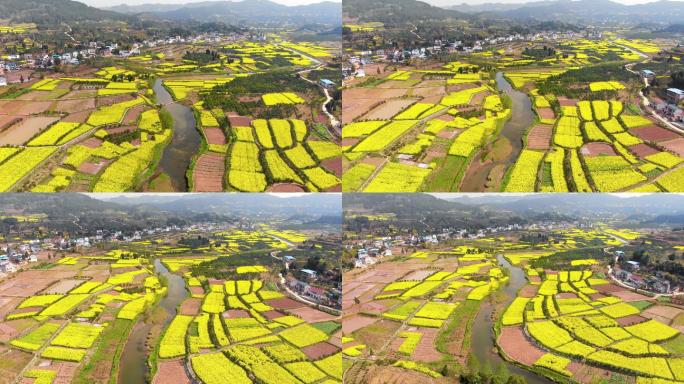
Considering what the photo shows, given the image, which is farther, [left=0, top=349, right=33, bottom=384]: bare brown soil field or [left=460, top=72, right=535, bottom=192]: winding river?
[left=460, top=72, right=535, bottom=192]: winding river

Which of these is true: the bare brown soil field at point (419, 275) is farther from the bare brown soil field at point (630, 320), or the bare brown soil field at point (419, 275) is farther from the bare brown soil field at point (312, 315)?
the bare brown soil field at point (630, 320)

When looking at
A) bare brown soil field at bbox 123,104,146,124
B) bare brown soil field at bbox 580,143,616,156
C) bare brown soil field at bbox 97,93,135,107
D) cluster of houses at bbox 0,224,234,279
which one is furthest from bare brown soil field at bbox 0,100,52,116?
bare brown soil field at bbox 580,143,616,156

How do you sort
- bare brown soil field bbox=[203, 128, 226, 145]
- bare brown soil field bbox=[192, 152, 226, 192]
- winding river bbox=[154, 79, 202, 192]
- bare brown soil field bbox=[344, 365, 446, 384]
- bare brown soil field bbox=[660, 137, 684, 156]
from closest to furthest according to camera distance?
bare brown soil field bbox=[344, 365, 446, 384] < bare brown soil field bbox=[192, 152, 226, 192] < winding river bbox=[154, 79, 202, 192] < bare brown soil field bbox=[660, 137, 684, 156] < bare brown soil field bbox=[203, 128, 226, 145]

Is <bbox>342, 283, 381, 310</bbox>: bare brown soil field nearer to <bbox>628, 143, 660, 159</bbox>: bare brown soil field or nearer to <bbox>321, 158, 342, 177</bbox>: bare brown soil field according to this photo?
<bbox>321, 158, 342, 177</bbox>: bare brown soil field

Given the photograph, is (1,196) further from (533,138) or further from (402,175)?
(533,138)

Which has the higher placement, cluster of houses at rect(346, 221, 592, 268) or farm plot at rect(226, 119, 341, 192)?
farm plot at rect(226, 119, 341, 192)

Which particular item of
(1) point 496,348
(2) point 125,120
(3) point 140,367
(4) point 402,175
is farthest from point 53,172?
(1) point 496,348

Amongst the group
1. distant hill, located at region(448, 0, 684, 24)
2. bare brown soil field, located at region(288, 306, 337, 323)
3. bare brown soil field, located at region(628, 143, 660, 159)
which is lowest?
bare brown soil field, located at region(288, 306, 337, 323)
